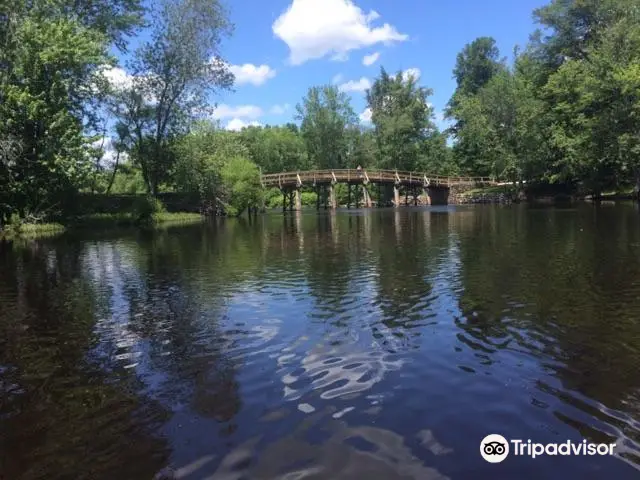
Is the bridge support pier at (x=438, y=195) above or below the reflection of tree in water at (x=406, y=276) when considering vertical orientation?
above

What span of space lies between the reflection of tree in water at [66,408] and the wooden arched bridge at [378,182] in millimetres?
54278

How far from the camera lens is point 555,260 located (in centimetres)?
1559

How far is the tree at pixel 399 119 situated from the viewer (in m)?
83.9

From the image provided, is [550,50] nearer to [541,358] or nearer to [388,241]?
[388,241]

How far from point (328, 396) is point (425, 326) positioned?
134 inches

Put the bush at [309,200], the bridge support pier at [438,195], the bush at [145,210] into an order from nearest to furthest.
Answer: the bush at [145,210] < the bridge support pier at [438,195] < the bush at [309,200]

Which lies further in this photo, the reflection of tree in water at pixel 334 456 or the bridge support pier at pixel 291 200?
the bridge support pier at pixel 291 200

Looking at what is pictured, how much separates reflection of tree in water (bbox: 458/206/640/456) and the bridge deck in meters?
49.3

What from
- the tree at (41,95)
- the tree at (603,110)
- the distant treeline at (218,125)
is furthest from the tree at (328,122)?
the tree at (41,95)

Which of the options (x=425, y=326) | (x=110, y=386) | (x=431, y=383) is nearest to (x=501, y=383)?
(x=431, y=383)

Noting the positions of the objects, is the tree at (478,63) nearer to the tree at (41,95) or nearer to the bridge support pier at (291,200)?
the bridge support pier at (291,200)

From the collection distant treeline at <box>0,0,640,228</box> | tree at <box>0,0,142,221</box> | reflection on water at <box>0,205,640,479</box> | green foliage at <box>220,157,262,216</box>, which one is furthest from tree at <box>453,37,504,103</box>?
reflection on water at <box>0,205,640,479</box>

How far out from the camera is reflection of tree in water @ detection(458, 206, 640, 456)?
21.4ft

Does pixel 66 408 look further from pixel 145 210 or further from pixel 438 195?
pixel 438 195
